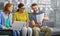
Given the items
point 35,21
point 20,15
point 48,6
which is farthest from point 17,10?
point 48,6

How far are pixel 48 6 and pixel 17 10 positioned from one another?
731 mm

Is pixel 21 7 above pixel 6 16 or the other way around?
above

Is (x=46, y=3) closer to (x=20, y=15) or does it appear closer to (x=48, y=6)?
(x=48, y=6)

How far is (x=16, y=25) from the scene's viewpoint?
3.72 meters

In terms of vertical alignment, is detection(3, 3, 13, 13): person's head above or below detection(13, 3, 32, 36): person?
above

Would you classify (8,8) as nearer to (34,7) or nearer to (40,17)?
(34,7)

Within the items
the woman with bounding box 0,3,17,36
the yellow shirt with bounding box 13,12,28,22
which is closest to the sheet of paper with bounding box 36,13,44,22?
the yellow shirt with bounding box 13,12,28,22

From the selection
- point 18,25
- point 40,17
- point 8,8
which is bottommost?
point 18,25

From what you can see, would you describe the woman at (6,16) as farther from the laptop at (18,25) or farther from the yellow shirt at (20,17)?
the laptop at (18,25)

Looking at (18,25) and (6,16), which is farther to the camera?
(6,16)

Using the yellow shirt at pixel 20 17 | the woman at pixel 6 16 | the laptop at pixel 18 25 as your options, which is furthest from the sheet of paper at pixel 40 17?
the woman at pixel 6 16

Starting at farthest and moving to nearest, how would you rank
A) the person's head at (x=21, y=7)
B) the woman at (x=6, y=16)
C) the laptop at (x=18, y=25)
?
the person's head at (x=21, y=7), the woman at (x=6, y=16), the laptop at (x=18, y=25)

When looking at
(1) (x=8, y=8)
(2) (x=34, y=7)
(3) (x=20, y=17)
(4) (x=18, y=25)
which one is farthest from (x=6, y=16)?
(2) (x=34, y=7)

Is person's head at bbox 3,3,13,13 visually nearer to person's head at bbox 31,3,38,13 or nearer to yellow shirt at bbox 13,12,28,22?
yellow shirt at bbox 13,12,28,22
